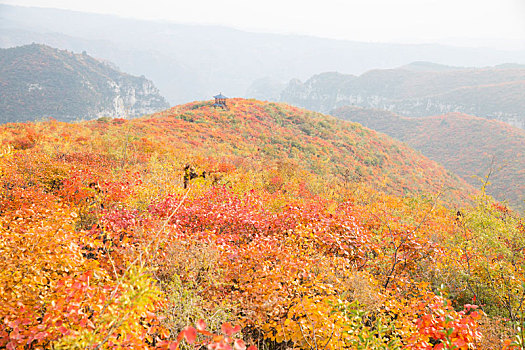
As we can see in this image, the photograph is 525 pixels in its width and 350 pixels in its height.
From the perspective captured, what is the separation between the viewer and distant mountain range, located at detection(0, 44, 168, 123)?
197 ft


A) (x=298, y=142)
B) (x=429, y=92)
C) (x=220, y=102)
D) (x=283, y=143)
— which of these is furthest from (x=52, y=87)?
(x=429, y=92)

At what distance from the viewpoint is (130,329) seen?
2150 mm

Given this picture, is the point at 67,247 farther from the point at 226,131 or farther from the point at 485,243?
the point at 226,131

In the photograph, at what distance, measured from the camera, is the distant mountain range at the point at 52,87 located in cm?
5994

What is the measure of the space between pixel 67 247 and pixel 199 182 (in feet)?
19.7

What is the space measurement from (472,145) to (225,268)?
214 ft

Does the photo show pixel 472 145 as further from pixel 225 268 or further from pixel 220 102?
pixel 225 268

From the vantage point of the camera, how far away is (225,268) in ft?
15.0

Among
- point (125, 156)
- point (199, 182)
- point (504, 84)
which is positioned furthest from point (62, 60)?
point (504, 84)

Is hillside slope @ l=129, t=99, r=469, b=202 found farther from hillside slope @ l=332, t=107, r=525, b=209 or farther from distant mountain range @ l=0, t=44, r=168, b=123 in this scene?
distant mountain range @ l=0, t=44, r=168, b=123

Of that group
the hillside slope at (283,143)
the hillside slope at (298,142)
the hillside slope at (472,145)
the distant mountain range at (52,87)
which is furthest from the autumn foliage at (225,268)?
the distant mountain range at (52,87)

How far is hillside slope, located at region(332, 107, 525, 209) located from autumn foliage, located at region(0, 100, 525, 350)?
3261 cm

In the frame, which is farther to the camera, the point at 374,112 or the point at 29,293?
the point at 374,112

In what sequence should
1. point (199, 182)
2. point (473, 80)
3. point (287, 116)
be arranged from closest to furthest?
1. point (199, 182)
2. point (287, 116)
3. point (473, 80)
